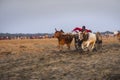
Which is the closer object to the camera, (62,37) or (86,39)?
(86,39)

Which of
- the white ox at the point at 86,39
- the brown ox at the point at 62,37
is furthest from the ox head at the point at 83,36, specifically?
the brown ox at the point at 62,37

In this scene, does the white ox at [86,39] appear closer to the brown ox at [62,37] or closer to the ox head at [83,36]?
the ox head at [83,36]

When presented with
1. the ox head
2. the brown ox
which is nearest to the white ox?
the ox head

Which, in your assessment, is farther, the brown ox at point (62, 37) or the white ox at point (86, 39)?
the brown ox at point (62, 37)

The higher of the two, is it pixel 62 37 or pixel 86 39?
pixel 62 37

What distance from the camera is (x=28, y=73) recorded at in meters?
12.3

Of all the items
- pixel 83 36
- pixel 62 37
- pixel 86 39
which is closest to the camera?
pixel 83 36

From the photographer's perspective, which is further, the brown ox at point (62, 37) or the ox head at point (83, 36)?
the brown ox at point (62, 37)

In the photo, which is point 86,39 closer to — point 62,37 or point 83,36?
point 83,36

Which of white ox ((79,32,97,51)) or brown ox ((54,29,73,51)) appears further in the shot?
brown ox ((54,29,73,51))

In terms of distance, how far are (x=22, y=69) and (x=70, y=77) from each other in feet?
10.6

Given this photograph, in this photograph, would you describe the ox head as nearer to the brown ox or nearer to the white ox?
the white ox

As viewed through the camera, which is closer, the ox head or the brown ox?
the ox head

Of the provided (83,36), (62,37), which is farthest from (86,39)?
(62,37)
